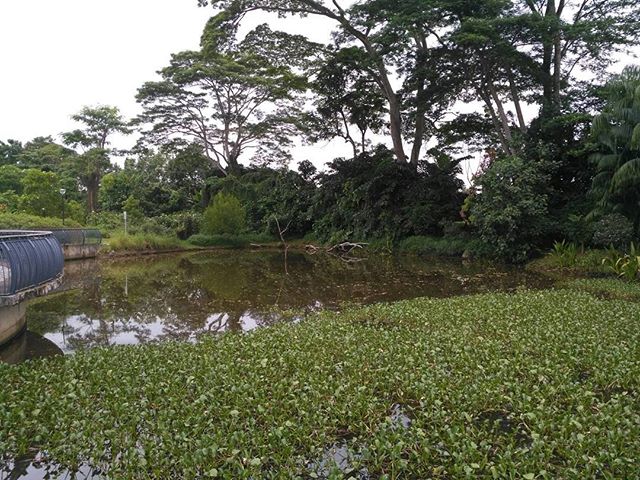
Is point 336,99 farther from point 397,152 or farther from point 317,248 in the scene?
point 317,248

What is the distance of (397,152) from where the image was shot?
27.1 meters

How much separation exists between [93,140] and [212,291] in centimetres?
2914

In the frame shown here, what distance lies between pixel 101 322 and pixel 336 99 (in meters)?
22.1

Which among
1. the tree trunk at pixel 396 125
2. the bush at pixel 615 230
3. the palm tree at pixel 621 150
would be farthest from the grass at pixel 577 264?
the tree trunk at pixel 396 125

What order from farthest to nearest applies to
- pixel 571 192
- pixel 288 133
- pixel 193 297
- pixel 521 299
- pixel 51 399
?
pixel 288 133
pixel 571 192
pixel 193 297
pixel 521 299
pixel 51 399

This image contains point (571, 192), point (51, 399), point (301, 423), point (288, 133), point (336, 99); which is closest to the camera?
point (301, 423)

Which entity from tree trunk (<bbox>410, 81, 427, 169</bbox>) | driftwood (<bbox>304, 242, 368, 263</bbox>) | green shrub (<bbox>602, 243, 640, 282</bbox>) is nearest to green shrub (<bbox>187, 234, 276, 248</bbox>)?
driftwood (<bbox>304, 242, 368, 263</bbox>)

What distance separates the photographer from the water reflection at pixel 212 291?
10016mm

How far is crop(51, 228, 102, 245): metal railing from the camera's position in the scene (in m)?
21.3

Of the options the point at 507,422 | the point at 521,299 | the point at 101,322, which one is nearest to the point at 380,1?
the point at 521,299

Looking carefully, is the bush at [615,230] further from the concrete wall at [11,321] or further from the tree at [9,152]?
the tree at [9,152]

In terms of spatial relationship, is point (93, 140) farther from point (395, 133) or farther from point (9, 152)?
point (395, 133)

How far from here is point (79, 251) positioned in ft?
75.4

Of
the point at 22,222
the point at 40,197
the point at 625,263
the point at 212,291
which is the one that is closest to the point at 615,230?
the point at 625,263
